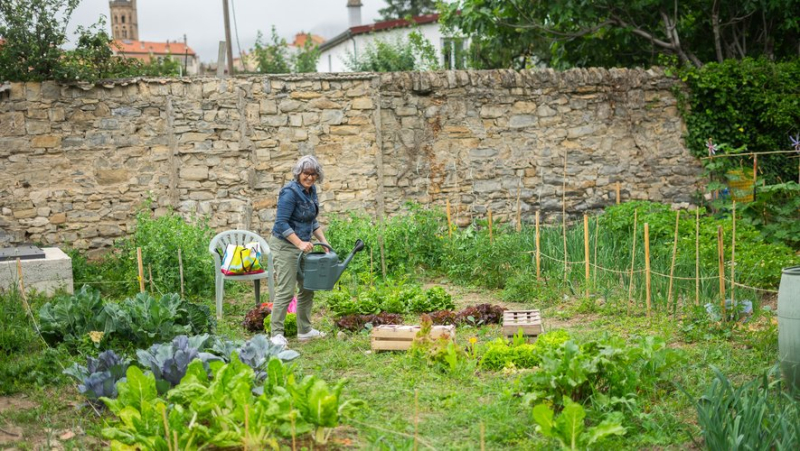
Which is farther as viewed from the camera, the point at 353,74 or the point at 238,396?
the point at 353,74

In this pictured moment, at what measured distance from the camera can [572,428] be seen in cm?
370

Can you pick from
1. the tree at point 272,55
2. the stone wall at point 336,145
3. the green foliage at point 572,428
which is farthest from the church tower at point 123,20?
the green foliage at point 572,428

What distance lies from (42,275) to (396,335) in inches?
136

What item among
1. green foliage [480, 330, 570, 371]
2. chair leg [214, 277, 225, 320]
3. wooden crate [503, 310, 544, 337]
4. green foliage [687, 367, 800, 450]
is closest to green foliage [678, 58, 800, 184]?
wooden crate [503, 310, 544, 337]

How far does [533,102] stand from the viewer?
10539 mm

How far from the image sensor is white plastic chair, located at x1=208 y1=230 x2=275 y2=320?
726 cm

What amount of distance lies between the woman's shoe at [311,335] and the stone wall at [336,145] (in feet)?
11.0

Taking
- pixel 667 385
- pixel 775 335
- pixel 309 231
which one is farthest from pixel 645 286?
pixel 309 231

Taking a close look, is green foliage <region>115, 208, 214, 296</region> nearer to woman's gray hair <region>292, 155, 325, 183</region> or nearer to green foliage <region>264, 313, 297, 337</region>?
green foliage <region>264, 313, 297, 337</region>

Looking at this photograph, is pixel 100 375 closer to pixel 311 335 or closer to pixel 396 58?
pixel 311 335

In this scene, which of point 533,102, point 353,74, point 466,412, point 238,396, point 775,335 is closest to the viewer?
point 238,396

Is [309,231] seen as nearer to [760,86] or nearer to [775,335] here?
[775,335]

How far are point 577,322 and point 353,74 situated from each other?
4.48 meters

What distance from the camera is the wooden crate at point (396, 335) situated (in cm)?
576
